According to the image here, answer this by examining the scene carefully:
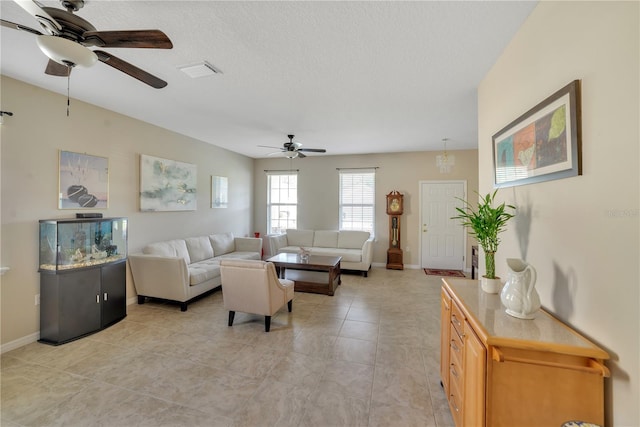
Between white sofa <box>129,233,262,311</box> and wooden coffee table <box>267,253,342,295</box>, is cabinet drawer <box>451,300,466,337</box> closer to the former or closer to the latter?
wooden coffee table <box>267,253,342,295</box>

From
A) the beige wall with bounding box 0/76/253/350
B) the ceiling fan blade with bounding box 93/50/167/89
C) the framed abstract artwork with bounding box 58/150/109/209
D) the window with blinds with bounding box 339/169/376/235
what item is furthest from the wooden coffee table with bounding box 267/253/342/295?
the ceiling fan blade with bounding box 93/50/167/89

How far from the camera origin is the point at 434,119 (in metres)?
3.58

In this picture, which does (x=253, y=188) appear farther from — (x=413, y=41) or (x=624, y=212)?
(x=624, y=212)

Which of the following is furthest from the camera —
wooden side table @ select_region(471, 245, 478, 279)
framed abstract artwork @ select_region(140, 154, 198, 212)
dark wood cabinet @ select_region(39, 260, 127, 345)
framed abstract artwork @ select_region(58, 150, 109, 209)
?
wooden side table @ select_region(471, 245, 478, 279)

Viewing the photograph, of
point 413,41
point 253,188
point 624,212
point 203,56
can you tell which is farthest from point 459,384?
point 253,188

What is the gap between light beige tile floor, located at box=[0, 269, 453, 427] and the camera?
1711mm

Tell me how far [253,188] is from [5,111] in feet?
15.2

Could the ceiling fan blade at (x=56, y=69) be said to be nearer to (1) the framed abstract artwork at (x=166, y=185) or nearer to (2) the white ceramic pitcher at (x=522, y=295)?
(1) the framed abstract artwork at (x=166, y=185)

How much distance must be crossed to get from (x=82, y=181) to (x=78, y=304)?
4.73 feet

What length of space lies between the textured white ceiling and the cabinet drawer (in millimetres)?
1890

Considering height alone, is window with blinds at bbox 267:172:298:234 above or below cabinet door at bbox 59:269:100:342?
above

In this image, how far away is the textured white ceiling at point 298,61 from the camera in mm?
1605

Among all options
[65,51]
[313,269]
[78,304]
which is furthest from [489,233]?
[78,304]

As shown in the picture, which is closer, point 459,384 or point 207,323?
point 459,384
